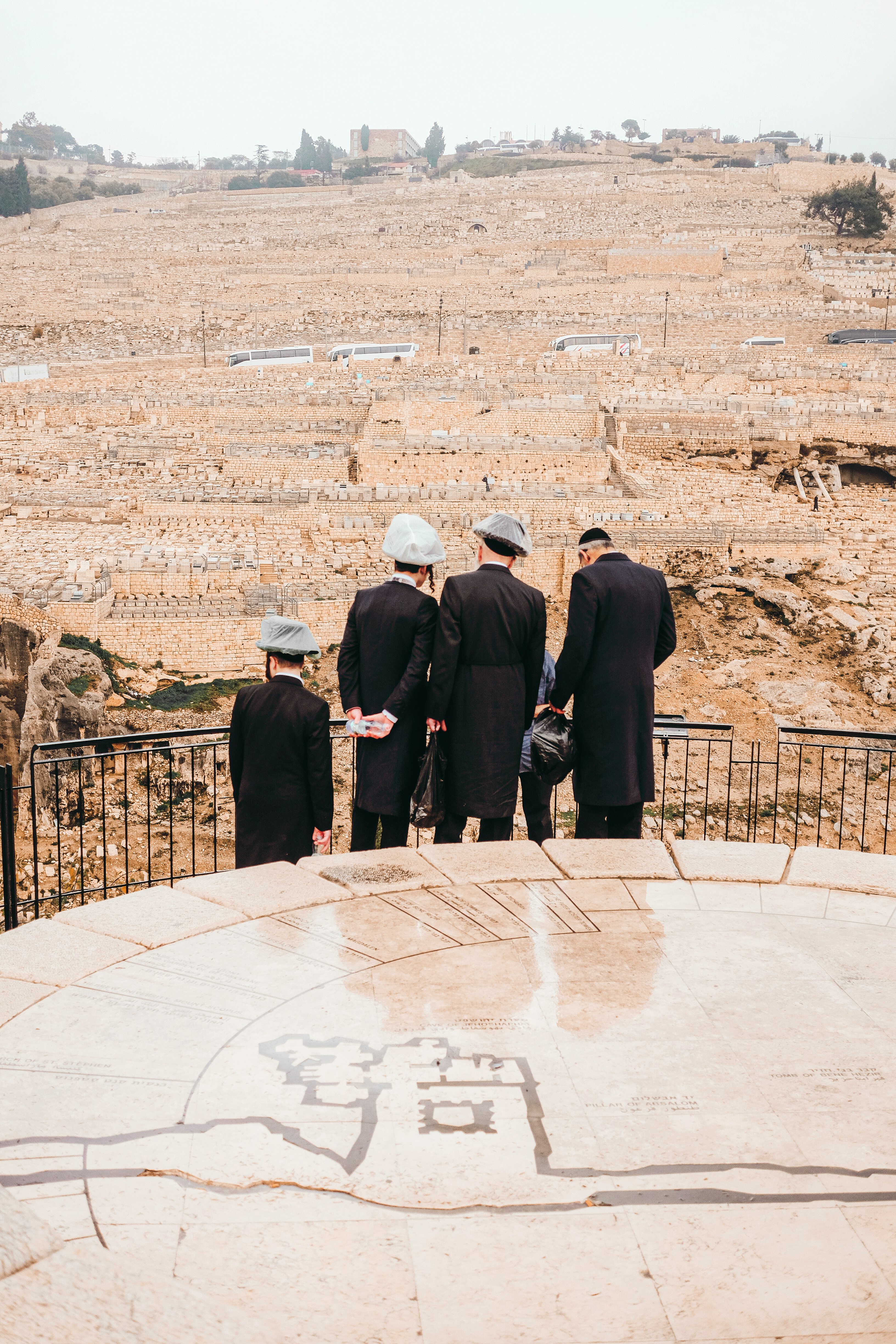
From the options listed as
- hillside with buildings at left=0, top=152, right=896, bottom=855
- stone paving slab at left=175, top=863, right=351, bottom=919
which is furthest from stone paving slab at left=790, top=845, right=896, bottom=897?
hillside with buildings at left=0, top=152, right=896, bottom=855

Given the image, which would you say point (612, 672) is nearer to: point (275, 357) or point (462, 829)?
point (462, 829)

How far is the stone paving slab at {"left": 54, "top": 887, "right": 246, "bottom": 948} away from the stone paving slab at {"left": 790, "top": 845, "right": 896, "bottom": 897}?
85.2 inches

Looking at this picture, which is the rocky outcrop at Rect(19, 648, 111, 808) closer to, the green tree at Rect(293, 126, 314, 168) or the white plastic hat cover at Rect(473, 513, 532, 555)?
the white plastic hat cover at Rect(473, 513, 532, 555)

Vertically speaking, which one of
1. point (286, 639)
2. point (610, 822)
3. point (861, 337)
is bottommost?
point (610, 822)

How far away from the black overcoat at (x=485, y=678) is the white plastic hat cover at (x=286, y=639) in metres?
0.52

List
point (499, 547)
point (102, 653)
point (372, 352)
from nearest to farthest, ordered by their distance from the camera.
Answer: point (499, 547) < point (102, 653) < point (372, 352)

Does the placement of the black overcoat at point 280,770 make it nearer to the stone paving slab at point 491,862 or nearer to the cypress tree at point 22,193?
the stone paving slab at point 491,862

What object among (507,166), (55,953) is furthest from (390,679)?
(507,166)

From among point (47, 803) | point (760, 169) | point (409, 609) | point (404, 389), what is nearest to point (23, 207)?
point (760, 169)

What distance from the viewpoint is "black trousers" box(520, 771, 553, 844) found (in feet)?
17.0

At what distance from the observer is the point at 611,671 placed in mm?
4941

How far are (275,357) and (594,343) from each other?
30.9ft

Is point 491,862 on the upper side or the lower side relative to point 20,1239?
lower

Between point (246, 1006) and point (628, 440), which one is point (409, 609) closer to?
point (246, 1006)
